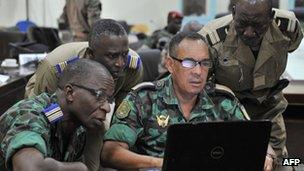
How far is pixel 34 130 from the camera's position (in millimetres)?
1474

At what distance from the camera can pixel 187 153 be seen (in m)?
1.42

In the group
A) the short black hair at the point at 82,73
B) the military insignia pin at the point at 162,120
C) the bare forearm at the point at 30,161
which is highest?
the short black hair at the point at 82,73

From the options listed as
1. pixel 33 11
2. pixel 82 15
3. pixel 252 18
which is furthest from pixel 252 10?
pixel 33 11

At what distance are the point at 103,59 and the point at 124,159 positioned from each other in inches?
18.0

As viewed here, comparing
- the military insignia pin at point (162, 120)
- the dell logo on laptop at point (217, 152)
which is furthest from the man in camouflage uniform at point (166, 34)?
the dell logo on laptop at point (217, 152)

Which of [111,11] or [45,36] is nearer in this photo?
[45,36]

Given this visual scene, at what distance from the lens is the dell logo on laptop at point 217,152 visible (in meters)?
1.43

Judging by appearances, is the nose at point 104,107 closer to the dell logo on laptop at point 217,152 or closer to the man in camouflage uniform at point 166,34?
the dell logo on laptop at point 217,152

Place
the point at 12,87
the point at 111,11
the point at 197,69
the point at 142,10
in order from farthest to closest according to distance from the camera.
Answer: the point at 111,11 → the point at 142,10 → the point at 12,87 → the point at 197,69

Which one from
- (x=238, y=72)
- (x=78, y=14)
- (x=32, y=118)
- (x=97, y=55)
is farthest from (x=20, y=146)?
(x=78, y=14)

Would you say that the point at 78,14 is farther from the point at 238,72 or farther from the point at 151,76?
the point at 238,72

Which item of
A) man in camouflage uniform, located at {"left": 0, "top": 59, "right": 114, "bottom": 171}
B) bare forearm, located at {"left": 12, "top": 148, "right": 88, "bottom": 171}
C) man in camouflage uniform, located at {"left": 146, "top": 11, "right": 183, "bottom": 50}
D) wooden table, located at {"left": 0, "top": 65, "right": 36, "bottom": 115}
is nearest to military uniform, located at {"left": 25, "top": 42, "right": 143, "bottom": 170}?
man in camouflage uniform, located at {"left": 0, "top": 59, "right": 114, "bottom": 171}

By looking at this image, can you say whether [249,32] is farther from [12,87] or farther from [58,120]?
[12,87]

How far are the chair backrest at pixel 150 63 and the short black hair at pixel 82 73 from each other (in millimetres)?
2160
